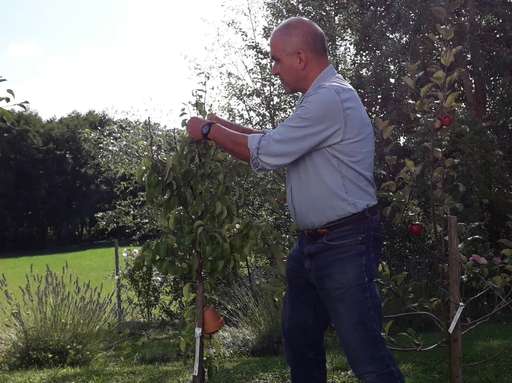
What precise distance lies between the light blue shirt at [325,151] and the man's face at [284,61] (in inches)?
3.6

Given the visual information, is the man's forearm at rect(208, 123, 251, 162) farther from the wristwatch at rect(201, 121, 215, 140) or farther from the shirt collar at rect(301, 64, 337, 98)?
the shirt collar at rect(301, 64, 337, 98)

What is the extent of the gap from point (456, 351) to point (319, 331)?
0.94 m

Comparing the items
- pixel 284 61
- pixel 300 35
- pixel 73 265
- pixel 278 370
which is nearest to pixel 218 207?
pixel 284 61

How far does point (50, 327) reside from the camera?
7520 millimetres

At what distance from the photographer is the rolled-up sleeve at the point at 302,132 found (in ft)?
9.46

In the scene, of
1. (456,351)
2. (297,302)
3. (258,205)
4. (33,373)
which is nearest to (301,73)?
(297,302)

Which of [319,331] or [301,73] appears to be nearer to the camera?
[301,73]

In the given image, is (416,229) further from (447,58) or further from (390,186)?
(447,58)

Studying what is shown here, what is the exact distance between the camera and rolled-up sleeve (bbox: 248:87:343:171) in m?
2.88

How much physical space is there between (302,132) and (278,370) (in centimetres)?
355

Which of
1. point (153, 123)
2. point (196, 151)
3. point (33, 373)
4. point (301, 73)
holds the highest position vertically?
point (153, 123)

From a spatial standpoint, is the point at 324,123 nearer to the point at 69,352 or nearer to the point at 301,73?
the point at 301,73

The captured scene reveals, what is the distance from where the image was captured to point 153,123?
10.4 m

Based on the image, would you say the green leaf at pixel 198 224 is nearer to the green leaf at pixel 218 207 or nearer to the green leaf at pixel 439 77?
the green leaf at pixel 218 207
